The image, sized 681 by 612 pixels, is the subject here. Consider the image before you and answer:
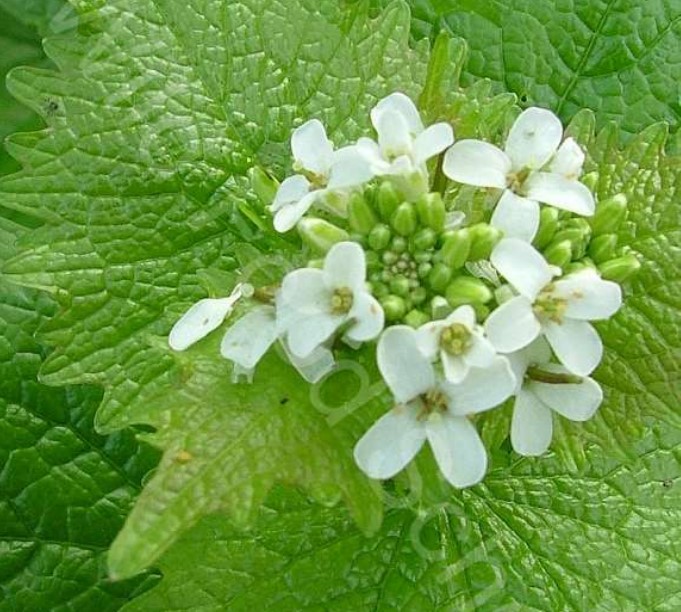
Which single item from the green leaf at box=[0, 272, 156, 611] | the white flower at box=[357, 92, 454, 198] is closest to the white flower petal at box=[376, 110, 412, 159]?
the white flower at box=[357, 92, 454, 198]

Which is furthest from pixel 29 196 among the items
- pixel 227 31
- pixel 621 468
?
pixel 621 468

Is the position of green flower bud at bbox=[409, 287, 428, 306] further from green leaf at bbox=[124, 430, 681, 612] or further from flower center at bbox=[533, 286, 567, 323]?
green leaf at bbox=[124, 430, 681, 612]

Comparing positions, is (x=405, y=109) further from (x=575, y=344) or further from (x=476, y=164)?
(x=575, y=344)

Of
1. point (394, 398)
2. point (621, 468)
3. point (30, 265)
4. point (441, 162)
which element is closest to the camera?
point (394, 398)

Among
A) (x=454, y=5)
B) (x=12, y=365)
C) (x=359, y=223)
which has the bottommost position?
(x=12, y=365)

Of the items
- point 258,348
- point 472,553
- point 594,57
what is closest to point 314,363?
point 258,348

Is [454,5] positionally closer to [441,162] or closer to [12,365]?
[441,162]

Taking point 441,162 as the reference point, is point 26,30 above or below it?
below
